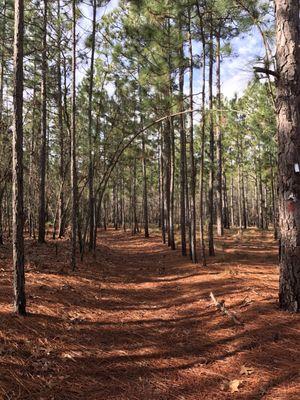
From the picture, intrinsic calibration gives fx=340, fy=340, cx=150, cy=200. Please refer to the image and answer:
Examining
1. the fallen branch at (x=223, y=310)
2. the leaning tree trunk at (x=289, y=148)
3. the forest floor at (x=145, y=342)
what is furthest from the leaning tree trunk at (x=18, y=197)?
the leaning tree trunk at (x=289, y=148)

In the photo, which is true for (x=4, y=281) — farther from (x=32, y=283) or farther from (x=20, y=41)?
(x=20, y=41)

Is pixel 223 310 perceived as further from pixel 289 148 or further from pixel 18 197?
pixel 18 197

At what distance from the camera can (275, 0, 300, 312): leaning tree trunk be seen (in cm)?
530

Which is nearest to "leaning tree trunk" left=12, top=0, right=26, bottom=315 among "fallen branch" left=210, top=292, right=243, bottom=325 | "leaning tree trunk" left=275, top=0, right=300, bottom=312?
"fallen branch" left=210, top=292, right=243, bottom=325

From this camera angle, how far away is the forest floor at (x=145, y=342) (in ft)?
11.6

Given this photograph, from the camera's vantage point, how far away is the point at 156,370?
13.1 feet

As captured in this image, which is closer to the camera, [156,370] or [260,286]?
[156,370]

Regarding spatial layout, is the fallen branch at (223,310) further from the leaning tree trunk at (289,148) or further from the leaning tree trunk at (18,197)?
the leaning tree trunk at (18,197)

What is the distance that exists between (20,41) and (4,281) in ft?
14.7

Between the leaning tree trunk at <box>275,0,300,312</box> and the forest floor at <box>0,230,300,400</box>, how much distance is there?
606 millimetres

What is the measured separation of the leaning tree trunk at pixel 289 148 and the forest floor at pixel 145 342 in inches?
23.9

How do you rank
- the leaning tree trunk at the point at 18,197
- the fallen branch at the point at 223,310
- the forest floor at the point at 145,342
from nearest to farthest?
the forest floor at the point at 145,342, the leaning tree trunk at the point at 18,197, the fallen branch at the point at 223,310

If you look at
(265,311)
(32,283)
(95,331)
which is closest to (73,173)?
(32,283)

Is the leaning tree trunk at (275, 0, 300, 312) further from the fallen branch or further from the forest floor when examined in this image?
the fallen branch
